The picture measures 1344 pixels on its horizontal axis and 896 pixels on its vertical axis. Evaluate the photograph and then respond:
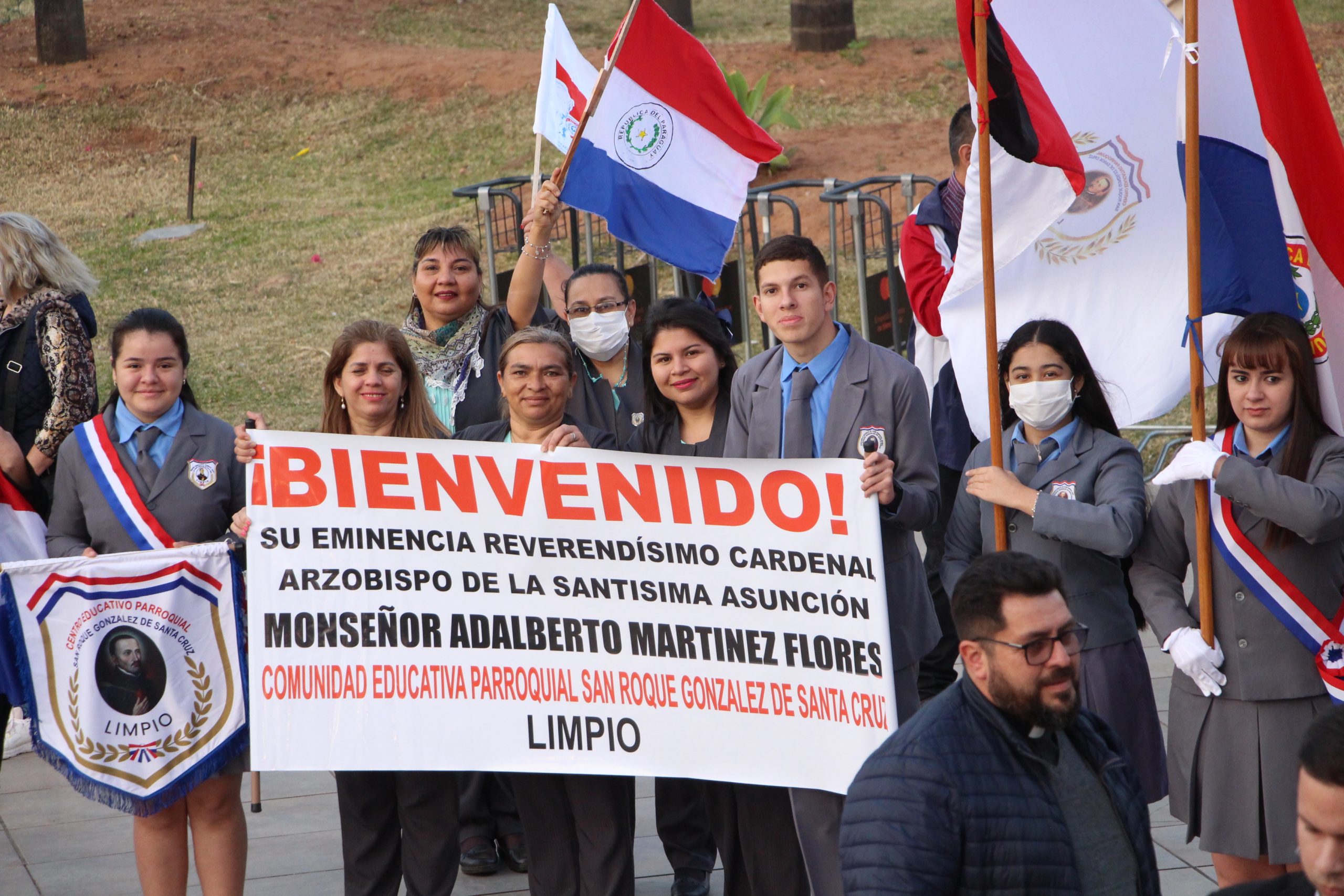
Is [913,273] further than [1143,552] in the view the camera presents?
Yes

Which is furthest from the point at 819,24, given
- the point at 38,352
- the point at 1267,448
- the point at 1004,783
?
the point at 1004,783

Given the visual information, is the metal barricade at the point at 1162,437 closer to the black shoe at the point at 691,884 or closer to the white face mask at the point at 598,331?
the white face mask at the point at 598,331

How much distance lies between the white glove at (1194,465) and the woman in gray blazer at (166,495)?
279cm

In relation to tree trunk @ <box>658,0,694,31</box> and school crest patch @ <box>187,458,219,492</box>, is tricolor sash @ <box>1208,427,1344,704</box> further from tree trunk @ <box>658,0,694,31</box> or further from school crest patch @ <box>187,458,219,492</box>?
tree trunk @ <box>658,0,694,31</box>

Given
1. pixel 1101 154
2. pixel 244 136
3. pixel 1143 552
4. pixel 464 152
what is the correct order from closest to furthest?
pixel 1143 552 → pixel 1101 154 → pixel 464 152 → pixel 244 136

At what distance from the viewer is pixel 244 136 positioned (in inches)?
926

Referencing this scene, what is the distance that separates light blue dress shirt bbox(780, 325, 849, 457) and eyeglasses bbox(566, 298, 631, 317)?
1.09 metres

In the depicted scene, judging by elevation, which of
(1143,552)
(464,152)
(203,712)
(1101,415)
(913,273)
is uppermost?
(464,152)

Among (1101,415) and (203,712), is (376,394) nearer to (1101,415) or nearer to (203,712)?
(203,712)

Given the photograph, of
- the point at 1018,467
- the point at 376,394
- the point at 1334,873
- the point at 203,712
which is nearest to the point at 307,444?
the point at 376,394

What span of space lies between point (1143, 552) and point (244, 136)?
69.5ft

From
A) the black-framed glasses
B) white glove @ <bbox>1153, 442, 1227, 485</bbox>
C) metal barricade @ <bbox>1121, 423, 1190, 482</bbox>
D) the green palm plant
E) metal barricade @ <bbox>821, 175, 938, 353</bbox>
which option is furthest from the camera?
the green palm plant

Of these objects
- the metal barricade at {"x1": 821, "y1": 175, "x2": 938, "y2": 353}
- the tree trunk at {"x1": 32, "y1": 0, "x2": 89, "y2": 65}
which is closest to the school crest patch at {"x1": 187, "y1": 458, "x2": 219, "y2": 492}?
the metal barricade at {"x1": 821, "y1": 175, "x2": 938, "y2": 353}

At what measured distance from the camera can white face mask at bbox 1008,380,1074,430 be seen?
461 centimetres
